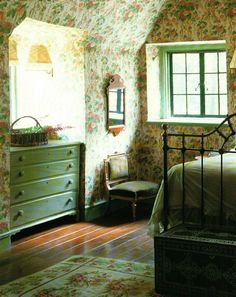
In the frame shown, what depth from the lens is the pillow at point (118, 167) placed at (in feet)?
23.7

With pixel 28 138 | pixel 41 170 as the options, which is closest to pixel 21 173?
pixel 41 170

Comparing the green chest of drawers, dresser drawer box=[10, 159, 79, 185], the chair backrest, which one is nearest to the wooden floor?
the green chest of drawers

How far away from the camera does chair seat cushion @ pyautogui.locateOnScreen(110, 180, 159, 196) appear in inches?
272

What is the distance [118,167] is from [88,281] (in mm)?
2726

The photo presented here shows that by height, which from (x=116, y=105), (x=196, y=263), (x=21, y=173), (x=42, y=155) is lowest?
(x=196, y=263)

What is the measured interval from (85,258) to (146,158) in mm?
2714

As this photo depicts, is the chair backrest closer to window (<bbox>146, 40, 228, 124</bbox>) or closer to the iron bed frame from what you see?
window (<bbox>146, 40, 228, 124</bbox>)

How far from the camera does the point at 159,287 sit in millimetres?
4324

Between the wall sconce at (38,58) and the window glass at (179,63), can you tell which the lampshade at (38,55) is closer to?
the wall sconce at (38,58)

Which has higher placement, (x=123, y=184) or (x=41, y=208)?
(x=123, y=184)

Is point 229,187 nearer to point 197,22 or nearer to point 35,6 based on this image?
point 35,6

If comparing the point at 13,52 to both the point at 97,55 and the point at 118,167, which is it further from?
the point at 118,167

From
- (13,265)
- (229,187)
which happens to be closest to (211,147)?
(229,187)

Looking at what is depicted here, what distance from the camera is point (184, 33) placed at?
24.3 feet
